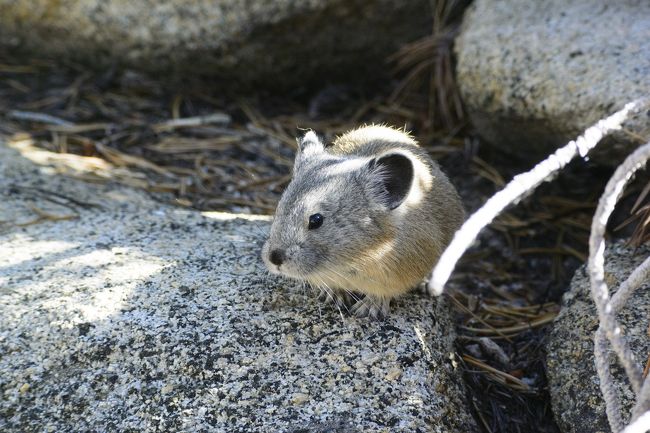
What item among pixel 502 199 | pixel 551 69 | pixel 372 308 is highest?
pixel 551 69

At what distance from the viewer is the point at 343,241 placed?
3996mm

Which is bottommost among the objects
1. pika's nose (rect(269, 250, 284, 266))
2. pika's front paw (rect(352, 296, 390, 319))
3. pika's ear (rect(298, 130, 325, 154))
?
pika's front paw (rect(352, 296, 390, 319))

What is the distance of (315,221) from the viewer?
400cm

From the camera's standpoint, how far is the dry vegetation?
15.4 ft

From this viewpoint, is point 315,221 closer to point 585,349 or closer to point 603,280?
point 585,349

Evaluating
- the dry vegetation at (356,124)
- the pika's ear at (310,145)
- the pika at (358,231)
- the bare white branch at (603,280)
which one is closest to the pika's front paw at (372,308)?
the pika at (358,231)

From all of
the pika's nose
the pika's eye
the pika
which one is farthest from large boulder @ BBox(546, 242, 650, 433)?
the pika's nose

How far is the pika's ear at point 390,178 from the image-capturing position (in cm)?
400

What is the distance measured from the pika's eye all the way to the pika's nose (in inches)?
9.3

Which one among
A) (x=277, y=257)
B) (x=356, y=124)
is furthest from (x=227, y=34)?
(x=277, y=257)

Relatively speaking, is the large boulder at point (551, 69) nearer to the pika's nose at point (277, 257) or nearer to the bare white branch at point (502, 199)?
the bare white branch at point (502, 199)

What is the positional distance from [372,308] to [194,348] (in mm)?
961

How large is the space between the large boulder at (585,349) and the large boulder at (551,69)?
911 mm

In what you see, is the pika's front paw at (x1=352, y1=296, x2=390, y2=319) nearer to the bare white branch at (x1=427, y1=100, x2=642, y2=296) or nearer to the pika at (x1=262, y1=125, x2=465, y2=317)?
the pika at (x1=262, y1=125, x2=465, y2=317)
